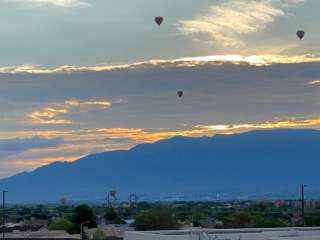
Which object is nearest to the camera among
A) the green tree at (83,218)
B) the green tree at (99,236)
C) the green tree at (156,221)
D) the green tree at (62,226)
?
the green tree at (99,236)

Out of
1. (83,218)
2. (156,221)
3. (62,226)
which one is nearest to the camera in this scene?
(156,221)

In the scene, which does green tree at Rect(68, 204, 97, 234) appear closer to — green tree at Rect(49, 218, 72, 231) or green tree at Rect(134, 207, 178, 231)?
green tree at Rect(49, 218, 72, 231)

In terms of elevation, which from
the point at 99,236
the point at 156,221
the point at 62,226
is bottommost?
the point at 99,236

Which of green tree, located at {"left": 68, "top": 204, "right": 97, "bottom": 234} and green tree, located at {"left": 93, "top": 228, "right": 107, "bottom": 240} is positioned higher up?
green tree, located at {"left": 68, "top": 204, "right": 97, "bottom": 234}

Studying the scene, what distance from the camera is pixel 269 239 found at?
42.3m

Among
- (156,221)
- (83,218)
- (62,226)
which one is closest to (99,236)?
(156,221)

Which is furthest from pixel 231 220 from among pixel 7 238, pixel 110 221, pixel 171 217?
pixel 110 221

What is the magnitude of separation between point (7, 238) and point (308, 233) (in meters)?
40.6

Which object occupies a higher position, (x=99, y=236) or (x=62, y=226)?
(x=62, y=226)

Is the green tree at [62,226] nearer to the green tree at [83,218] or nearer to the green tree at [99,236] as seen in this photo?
the green tree at [83,218]

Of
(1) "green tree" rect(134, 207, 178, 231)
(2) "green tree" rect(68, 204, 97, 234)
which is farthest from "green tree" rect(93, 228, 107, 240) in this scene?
(2) "green tree" rect(68, 204, 97, 234)

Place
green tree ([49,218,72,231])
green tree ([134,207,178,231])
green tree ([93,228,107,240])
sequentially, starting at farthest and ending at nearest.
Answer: green tree ([49,218,72,231]) → green tree ([134,207,178,231]) → green tree ([93,228,107,240])

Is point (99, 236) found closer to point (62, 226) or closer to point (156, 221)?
point (156, 221)

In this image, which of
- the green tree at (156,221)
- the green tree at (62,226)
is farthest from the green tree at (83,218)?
the green tree at (156,221)
